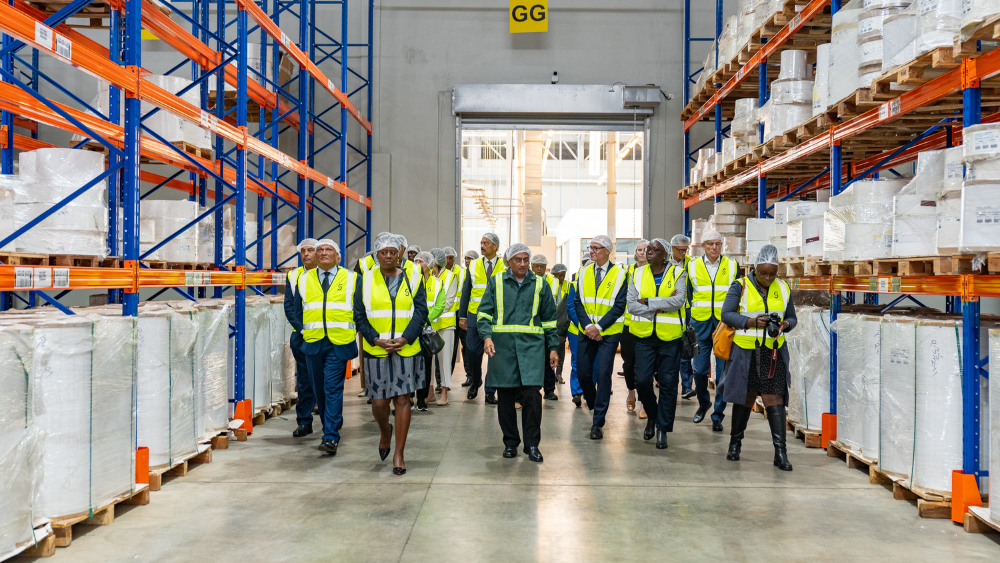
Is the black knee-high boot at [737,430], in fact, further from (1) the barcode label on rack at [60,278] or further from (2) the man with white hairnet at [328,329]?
(1) the barcode label on rack at [60,278]

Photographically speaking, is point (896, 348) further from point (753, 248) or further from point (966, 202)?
point (753, 248)

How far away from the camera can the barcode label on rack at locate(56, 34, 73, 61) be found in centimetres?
454

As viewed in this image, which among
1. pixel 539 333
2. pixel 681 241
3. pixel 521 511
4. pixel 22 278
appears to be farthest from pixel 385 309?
pixel 681 241

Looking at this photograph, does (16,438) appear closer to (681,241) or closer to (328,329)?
(328,329)

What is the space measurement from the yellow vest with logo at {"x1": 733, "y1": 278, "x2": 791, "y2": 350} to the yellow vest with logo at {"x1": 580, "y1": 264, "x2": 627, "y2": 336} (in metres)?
1.39

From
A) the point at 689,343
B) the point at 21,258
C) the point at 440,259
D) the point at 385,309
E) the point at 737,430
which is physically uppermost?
the point at 440,259

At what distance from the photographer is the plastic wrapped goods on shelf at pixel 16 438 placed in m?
3.83

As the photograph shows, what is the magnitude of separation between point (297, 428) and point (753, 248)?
5658mm

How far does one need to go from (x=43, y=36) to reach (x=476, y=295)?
5.75 metres

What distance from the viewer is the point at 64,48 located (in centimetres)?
461

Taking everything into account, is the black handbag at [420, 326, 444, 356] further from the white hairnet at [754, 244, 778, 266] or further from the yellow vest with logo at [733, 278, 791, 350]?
the white hairnet at [754, 244, 778, 266]

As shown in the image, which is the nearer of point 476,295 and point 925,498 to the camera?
point 925,498

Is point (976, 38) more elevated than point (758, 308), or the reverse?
point (976, 38)

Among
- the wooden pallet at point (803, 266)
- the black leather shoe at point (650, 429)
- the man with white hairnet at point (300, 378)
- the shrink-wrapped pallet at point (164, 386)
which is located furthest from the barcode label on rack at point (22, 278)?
the wooden pallet at point (803, 266)
